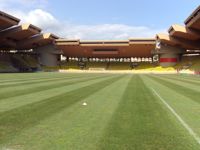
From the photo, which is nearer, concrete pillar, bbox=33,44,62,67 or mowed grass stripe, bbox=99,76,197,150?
mowed grass stripe, bbox=99,76,197,150

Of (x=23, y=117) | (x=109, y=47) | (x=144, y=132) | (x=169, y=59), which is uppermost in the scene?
(x=109, y=47)

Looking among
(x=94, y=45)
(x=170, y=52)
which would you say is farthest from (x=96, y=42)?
(x=170, y=52)

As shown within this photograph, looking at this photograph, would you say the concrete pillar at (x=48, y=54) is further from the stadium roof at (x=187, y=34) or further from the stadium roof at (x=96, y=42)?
the stadium roof at (x=187, y=34)

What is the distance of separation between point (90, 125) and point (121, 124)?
93cm

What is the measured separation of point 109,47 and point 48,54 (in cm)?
2061

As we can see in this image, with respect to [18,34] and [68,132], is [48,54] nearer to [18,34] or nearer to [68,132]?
[18,34]

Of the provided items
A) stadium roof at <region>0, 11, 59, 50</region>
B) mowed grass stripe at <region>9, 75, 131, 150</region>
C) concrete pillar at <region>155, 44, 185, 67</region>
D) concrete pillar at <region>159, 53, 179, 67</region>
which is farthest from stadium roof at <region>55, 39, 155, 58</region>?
mowed grass stripe at <region>9, 75, 131, 150</region>

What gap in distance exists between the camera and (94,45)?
110750mm

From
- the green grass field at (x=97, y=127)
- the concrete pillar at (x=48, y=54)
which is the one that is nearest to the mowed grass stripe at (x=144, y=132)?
the green grass field at (x=97, y=127)

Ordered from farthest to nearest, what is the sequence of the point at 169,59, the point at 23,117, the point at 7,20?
1. the point at 169,59
2. the point at 7,20
3. the point at 23,117

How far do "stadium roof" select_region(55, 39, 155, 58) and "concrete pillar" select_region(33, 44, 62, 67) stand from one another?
2.40 meters

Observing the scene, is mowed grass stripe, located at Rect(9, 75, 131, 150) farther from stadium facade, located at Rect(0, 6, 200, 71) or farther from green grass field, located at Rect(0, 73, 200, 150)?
stadium facade, located at Rect(0, 6, 200, 71)

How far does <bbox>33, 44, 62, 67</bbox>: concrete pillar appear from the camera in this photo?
11219 centimetres

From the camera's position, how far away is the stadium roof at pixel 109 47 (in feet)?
347
